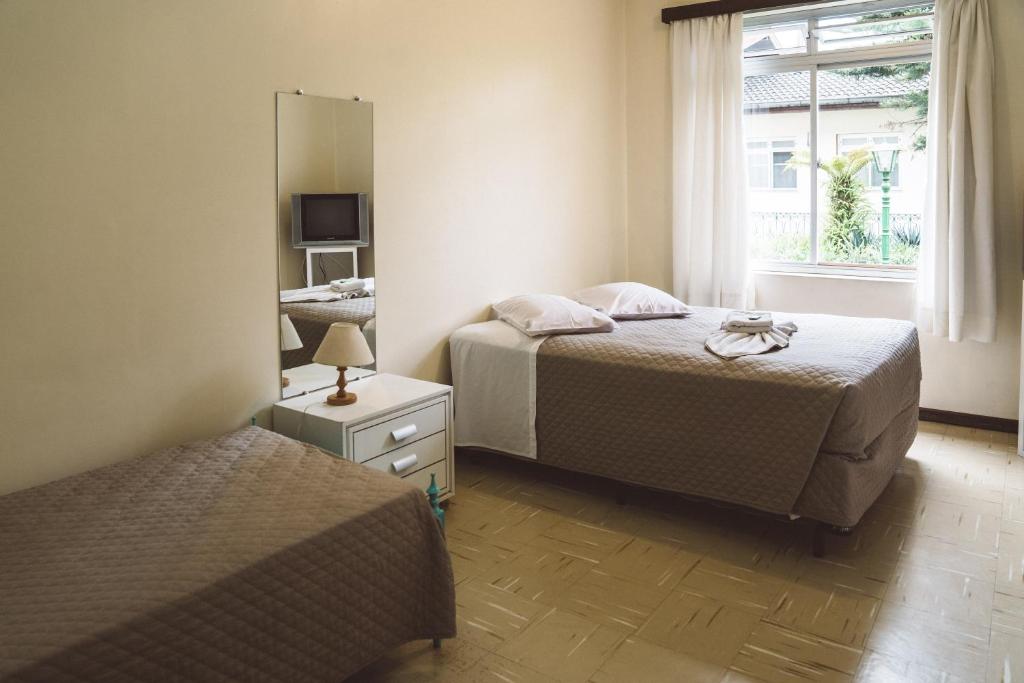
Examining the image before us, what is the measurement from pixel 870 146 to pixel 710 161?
2.79ft

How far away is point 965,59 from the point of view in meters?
3.99

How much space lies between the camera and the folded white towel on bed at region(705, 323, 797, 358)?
320cm

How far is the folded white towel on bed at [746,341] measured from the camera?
320 centimetres

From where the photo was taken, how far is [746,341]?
3.36 metres

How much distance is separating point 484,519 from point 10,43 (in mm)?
2174

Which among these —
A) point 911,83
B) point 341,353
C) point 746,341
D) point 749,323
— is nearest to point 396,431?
point 341,353

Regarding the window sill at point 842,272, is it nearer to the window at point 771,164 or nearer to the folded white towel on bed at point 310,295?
the window at point 771,164

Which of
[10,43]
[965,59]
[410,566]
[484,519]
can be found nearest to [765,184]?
[965,59]

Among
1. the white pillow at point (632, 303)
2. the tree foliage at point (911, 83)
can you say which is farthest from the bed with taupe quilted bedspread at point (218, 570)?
the tree foliage at point (911, 83)

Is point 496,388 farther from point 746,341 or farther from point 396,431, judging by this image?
point 746,341

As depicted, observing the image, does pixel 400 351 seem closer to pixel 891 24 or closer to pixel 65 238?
pixel 65 238

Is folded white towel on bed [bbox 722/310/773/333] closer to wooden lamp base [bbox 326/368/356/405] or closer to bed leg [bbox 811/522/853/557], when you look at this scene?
bed leg [bbox 811/522/853/557]

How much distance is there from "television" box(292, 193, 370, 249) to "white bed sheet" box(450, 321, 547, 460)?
0.70 m

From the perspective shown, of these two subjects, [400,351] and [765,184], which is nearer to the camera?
[400,351]
